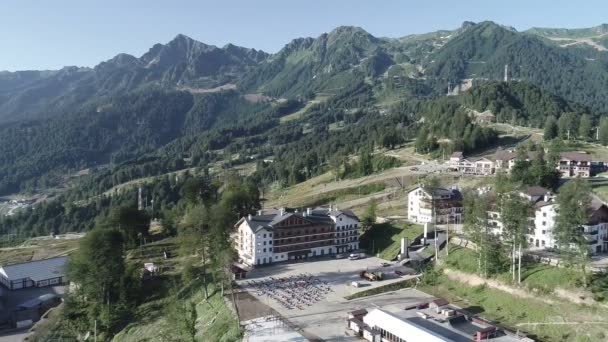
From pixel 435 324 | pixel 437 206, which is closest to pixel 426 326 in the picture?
pixel 435 324

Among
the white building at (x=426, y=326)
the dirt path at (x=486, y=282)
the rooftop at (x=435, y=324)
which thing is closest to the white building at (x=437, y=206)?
the dirt path at (x=486, y=282)

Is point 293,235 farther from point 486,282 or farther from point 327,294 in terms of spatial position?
point 486,282

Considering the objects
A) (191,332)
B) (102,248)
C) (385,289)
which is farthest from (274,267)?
(191,332)

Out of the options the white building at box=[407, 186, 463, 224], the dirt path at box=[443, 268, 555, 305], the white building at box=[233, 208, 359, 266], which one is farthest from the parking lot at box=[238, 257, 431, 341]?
the white building at box=[407, 186, 463, 224]

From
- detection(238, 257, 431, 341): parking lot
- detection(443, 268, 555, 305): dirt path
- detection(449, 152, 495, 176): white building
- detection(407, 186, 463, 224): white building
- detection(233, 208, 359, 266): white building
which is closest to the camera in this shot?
detection(238, 257, 431, 341): parking lot

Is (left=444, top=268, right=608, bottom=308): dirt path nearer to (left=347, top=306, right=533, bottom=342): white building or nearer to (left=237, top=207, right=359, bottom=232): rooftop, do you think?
(left=347, top=306, right=533, bottom=342): white building

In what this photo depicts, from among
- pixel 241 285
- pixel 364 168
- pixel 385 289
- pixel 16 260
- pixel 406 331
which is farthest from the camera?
pixel 364 168

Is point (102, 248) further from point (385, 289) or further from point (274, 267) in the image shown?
point (385, 289)
